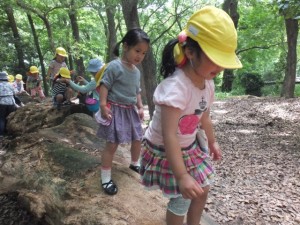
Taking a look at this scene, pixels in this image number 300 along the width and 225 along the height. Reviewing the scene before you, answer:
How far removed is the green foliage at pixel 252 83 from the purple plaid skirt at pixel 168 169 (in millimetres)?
16104

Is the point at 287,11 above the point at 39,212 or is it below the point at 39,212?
above

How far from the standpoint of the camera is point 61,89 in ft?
21.0

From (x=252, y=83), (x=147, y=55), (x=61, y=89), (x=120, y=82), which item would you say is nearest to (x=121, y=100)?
Result: (x=120, y=82)

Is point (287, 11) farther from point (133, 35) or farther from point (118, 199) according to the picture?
point (118, 199)

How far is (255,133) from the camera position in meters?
6.46

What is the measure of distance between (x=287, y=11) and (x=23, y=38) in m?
17.7

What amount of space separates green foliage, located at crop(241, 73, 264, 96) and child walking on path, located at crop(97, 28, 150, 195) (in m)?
15.3

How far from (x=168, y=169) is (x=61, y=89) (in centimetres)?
477

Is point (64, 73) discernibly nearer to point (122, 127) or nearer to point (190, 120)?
point (122, 127)

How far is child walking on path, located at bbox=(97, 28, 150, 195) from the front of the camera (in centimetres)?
292

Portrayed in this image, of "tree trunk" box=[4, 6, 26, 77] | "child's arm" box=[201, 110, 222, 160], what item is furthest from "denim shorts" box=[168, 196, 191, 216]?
"tree trunk" box=[4, 6, 26, 77]

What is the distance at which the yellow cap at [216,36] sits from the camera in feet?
5.66

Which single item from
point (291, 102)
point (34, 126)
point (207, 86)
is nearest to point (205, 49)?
point (207, 86)

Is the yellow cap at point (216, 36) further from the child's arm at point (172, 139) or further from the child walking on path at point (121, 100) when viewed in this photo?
the child walking on path at point (121, 100)
